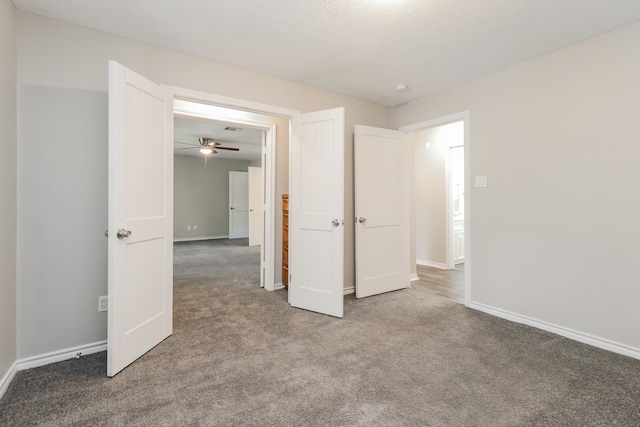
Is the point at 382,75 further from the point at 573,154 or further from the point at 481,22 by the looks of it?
the point at 573,154

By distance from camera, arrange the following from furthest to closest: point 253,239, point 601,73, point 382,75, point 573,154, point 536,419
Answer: point 253,239 → point 382,75 → point 573,154 → point 601,73 → point 536,419

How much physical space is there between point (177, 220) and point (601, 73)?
8788mm

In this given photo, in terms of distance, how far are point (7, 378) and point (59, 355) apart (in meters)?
0.32

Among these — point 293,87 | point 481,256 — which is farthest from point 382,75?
point 481,256

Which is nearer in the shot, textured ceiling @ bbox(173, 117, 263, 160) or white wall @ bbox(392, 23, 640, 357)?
white wall @ bbox(392, 23, 640, 357)

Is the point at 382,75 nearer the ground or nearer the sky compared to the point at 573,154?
nearer the sky

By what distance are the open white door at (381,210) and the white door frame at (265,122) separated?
975 millimetres

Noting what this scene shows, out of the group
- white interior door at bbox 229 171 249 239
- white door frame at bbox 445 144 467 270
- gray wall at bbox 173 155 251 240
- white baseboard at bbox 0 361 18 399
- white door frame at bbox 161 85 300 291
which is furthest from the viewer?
white interior door at bbox 229 171 249 239

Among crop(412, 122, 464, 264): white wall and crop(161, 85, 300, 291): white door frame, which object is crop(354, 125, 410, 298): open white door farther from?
crop(412, 122, 464, 264): white wall

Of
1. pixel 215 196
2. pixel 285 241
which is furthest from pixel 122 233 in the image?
pixel 215 196

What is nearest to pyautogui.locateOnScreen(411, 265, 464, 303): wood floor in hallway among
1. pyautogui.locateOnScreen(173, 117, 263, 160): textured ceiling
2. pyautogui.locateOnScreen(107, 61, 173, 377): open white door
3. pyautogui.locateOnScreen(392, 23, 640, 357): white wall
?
pyautogui.locateOnScreen(392, 23, 640, 357): white wall

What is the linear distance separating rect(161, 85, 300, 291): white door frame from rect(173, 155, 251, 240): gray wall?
5.44m

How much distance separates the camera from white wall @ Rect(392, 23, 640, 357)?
2301 mm

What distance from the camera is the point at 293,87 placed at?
3398 mm
